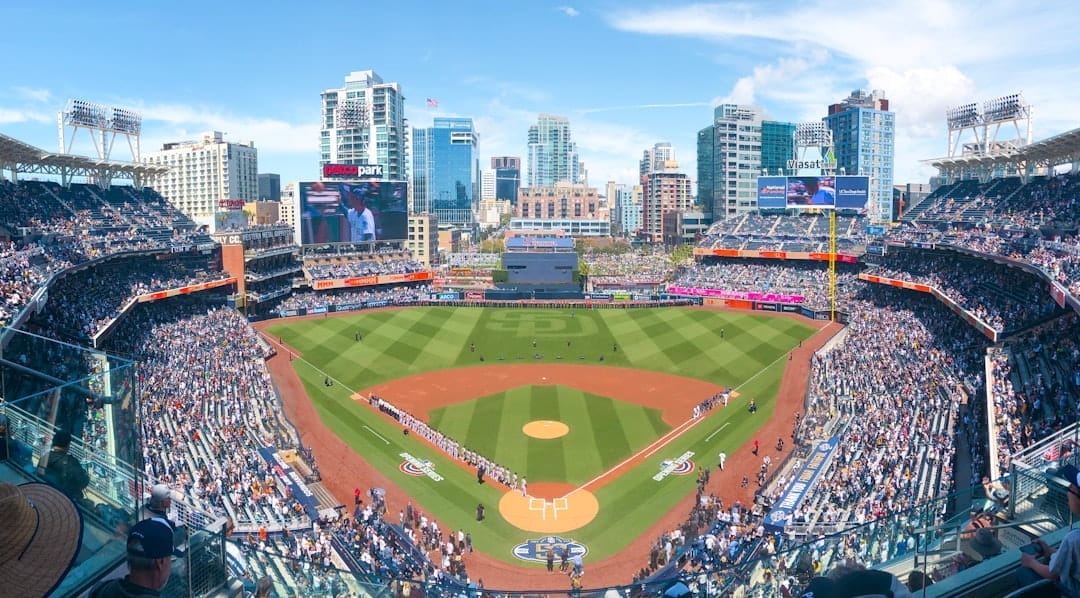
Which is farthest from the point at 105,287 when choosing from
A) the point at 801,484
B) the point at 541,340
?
the point at 801,484

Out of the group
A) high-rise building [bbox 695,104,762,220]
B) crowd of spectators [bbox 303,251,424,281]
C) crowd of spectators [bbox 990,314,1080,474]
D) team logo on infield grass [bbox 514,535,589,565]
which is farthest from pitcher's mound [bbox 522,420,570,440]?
high-rise building [bbox 695,104,762,220]

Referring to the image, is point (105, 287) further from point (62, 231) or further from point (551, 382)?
point (551, 382)

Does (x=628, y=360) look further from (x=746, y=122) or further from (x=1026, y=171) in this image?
(x=746, y=122)

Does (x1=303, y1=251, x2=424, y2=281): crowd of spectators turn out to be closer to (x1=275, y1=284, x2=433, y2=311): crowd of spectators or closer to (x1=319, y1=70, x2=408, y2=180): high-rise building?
(x1=275, y1=284, x2=433, y2=311): crowd of spectators

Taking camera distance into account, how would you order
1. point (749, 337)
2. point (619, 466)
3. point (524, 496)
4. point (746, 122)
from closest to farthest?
point (524, 496)
point (619, 466)
point (749, 337)
point (746, 122)

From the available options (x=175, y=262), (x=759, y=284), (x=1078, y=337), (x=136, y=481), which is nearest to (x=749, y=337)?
(x=759, y=284)
